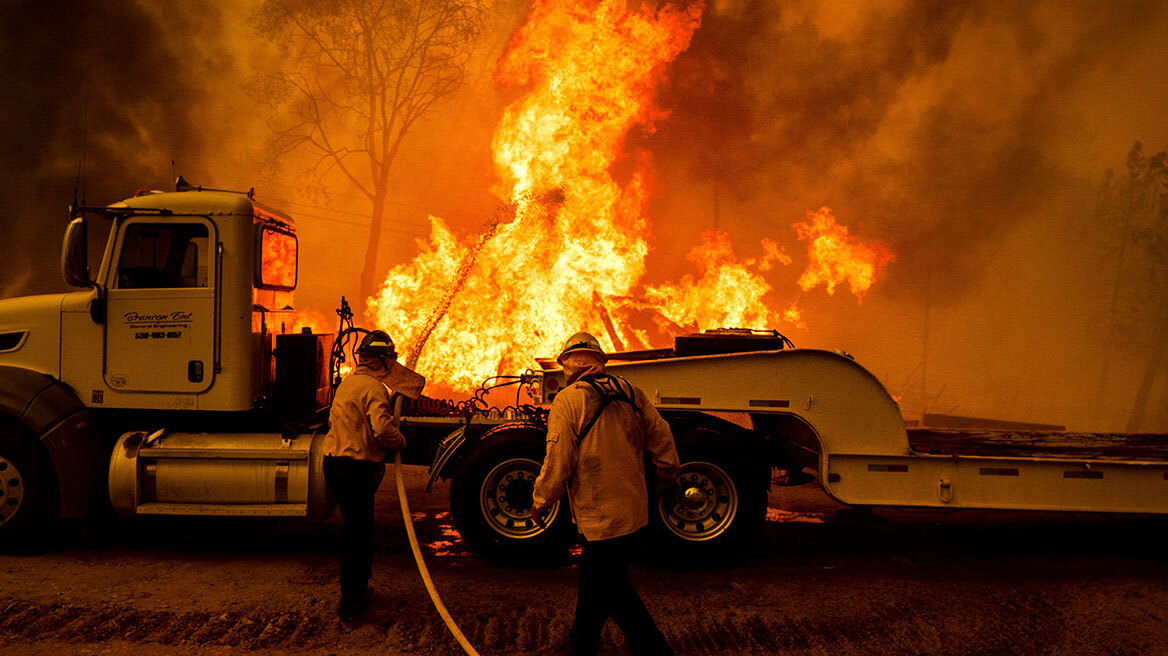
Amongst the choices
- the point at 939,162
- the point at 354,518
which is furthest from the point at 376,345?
the point at 939,162

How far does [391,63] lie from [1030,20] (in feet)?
77.1

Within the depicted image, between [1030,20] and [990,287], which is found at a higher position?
[1030,20]

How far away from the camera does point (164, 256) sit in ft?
23.4

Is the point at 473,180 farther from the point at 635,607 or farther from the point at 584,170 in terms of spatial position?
the point at 635,607

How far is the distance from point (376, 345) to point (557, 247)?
10.8m

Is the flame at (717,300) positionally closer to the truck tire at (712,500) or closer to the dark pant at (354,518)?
the truck tire at (712,500)

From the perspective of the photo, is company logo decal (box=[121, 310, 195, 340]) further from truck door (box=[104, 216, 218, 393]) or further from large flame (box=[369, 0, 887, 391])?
large flame (box=[369, 0, 887, 391])

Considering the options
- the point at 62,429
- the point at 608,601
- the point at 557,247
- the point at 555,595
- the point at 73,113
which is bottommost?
the point at 555,595

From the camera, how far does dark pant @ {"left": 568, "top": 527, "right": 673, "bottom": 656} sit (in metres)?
4.23

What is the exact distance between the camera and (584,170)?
1700 centimetres

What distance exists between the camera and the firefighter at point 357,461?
5387mm

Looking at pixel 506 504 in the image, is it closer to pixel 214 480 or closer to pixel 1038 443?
pixel 214 480

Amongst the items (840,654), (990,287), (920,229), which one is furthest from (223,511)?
(990,287)

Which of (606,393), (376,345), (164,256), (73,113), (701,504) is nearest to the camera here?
(606,393)
